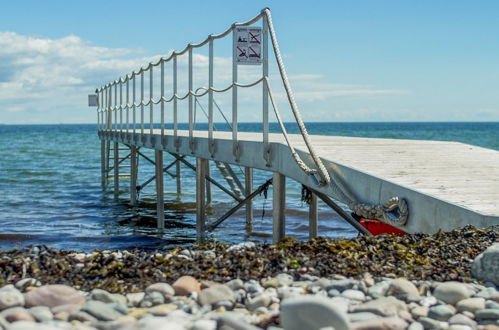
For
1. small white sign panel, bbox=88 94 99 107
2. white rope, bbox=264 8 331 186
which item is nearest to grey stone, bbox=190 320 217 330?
white rope, bbox=264 8 331 186

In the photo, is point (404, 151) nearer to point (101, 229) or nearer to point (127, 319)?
point (127, 319)

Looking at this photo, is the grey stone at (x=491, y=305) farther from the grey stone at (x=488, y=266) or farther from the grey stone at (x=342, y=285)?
the grey stone at (x=342, y=285)

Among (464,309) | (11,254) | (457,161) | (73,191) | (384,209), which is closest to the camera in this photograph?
(464,309)

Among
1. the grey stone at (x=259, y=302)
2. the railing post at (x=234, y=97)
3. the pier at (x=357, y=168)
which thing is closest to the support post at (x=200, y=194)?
the pier at (x=357, y=168)

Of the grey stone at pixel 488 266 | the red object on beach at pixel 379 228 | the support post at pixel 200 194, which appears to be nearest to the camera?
the grey stone at pixel 488 266

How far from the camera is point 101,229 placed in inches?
590

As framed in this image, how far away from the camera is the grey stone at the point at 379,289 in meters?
3.79

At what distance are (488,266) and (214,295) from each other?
1.65m

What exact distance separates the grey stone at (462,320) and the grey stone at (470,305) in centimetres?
13

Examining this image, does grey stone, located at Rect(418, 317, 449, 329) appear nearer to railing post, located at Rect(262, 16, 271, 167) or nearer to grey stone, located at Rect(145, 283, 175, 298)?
grey stone, located at Rect(145, 283, 175, 298)

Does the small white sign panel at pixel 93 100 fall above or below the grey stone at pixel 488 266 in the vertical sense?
above

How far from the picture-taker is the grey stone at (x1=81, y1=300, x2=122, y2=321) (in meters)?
3.47

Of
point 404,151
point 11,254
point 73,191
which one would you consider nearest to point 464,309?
point 11,254

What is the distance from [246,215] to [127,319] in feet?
40.8
